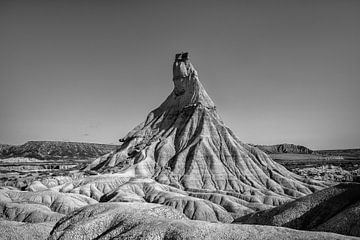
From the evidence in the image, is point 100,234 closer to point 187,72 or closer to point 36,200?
point 36,200

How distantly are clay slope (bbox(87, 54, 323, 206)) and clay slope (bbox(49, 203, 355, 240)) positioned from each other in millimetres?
56155

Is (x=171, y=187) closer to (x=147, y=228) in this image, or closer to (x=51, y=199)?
(x=51, y=199)

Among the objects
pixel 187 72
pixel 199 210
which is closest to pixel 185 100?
pixel 187 72

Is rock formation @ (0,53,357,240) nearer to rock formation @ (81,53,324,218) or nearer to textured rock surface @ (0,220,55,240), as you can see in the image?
textured rock surface @ (0,220,55,240)

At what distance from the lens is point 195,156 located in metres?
107

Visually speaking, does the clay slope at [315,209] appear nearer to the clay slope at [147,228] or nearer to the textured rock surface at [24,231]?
the clay slope at [147,228]

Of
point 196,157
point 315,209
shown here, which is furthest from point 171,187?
point 315,209

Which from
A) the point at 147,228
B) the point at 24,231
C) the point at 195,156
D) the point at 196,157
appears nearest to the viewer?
the point at 147,228

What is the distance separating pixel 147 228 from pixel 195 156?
255 feet

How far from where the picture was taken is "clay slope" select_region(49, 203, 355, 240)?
27.5 metres

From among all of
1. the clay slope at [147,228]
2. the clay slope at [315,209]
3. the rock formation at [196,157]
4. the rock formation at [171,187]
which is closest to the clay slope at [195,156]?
the rock formation at [196,157]

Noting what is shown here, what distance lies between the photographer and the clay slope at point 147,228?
27.5 m

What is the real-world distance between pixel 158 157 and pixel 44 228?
73288mm

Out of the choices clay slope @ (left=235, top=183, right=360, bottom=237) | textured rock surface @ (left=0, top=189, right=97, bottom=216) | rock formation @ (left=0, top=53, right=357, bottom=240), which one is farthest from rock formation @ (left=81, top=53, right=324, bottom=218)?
clay slope @ (left=235, top=183, right=360, bottom=237)
